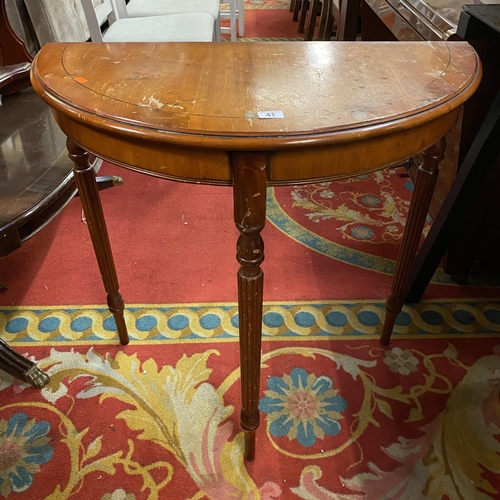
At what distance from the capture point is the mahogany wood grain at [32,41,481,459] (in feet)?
1.57

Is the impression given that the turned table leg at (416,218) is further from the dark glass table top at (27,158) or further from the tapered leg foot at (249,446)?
the dark glass table top at (27,158)

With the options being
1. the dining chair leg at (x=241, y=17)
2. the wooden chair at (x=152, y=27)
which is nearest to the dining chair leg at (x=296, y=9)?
the dining chair leg at (x=241, y=17)

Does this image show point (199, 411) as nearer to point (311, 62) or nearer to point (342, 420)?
point (342, 420)

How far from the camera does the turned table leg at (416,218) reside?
73cm

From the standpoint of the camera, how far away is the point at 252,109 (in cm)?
51

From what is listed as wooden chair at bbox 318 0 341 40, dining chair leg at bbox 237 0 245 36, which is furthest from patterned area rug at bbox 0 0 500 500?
dining chair leg at bbox 237 0 245 36

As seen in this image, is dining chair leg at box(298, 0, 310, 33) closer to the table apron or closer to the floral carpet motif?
the floral carpet motif

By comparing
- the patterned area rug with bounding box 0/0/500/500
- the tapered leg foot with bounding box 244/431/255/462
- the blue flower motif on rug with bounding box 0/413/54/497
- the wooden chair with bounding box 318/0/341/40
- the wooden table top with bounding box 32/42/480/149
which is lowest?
the patterned area rug with bounding box 0/0/500/500

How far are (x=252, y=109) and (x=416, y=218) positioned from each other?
432mm

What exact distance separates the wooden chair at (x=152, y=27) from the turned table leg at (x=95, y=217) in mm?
903

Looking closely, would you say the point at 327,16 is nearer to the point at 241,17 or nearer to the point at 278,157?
the point at 241,17

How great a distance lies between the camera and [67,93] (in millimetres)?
553

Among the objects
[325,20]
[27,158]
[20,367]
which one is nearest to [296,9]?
[325,20]

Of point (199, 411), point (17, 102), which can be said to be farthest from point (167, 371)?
point (17, 102)
